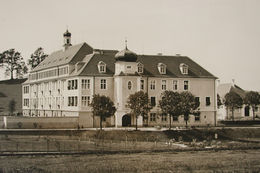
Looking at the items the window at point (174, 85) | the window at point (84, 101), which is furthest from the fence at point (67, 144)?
the window at point (174, 85)

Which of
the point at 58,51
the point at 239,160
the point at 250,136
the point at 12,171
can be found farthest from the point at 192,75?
the point at 12,171

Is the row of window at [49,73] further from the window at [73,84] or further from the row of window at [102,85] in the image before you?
the window at [73,84]

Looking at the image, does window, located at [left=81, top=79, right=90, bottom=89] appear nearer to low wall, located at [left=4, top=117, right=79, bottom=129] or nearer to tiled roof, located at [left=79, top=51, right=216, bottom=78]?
tiled roof, located at [left=79, top=51, right=216, bottom=78]

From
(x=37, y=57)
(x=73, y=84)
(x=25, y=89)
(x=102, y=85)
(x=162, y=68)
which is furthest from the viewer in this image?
(x=37, y=57)

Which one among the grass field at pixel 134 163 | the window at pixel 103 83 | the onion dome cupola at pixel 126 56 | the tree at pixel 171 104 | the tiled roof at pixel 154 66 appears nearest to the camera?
the grass field at pixel 134 163

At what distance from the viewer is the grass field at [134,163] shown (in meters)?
37.2

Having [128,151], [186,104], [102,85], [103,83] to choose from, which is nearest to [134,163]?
[128,151]

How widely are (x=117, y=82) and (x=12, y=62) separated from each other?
188 ft

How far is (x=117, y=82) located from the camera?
71.2 m

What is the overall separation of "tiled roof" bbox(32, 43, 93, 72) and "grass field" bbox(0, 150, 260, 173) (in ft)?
118


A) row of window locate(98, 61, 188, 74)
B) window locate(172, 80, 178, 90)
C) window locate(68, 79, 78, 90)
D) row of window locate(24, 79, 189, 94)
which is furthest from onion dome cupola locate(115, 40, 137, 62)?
window locate(172, 80, 178, 90)

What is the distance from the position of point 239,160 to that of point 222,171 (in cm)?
640

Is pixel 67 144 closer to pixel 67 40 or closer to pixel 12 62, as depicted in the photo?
pixel 67 40

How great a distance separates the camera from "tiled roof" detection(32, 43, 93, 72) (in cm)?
7869
